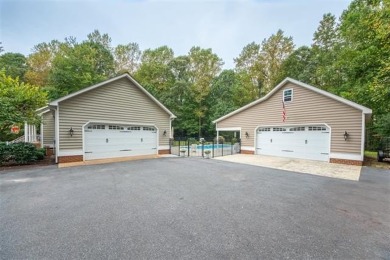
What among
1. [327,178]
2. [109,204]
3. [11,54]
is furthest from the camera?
[11,54]

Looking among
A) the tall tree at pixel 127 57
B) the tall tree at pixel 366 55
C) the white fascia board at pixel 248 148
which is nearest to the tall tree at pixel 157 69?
the tall tree at pixel 127 57

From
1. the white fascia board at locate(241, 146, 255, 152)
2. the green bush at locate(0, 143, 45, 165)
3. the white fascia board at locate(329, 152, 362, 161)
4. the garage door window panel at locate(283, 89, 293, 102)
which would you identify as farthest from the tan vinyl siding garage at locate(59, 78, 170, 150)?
the white fascia board at locate(329, 152, 362, 161)

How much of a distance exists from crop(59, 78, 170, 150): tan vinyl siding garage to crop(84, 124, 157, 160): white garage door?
0.40m

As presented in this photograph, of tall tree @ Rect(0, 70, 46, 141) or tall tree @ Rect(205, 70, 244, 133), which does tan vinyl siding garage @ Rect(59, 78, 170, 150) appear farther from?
tall tree @ Rect(205, 70, 244, 133)

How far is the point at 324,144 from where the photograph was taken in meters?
10.6

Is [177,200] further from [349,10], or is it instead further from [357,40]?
[349,10]

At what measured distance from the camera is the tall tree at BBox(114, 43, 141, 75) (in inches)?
1136

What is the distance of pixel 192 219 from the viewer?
344 centimetres

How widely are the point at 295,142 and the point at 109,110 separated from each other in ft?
37.9

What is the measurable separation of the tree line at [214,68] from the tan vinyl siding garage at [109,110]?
2.21 metres

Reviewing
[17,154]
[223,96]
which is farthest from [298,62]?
[17,154]

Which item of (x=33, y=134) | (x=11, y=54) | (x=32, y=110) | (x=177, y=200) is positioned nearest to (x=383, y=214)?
(x=177, y=200)

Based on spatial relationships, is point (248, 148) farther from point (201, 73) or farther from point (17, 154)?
point (201, 73)

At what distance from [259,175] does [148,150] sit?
7.78 metres
